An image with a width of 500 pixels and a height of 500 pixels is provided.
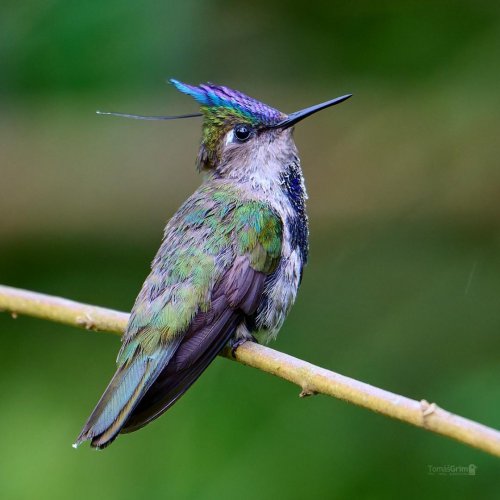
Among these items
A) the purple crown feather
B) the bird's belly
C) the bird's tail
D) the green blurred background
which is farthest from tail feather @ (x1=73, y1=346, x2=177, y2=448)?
the green blurred background

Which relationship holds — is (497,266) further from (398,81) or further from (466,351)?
(398,81)

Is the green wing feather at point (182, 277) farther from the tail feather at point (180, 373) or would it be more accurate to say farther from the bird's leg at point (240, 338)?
the bird's leg at point (240, 338)

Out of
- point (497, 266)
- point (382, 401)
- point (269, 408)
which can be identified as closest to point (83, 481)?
point (269, 408)

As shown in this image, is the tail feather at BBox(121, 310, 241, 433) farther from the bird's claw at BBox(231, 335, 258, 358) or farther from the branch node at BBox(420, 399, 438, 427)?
the branch node at BBox(420, 399, 438, 427)

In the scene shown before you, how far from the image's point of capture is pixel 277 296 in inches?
144

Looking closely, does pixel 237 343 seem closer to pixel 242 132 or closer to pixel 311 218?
pixel 242 132

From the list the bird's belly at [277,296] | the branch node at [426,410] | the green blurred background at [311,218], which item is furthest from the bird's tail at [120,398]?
the green blurred background at [311,218]

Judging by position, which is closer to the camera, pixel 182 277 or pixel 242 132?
pixel 182 277

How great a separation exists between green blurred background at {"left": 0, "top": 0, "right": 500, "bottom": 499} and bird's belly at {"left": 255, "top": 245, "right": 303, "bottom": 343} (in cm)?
125

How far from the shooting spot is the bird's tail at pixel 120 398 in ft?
9.62

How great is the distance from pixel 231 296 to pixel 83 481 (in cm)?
217

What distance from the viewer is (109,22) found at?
5.89m

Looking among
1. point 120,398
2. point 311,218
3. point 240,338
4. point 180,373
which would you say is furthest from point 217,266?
point 311,218

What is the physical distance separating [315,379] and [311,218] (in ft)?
10.4
